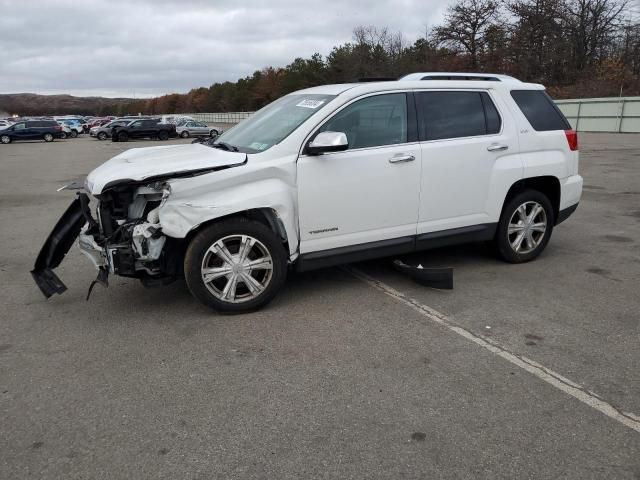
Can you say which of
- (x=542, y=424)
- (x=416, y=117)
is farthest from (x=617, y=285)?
(x=542, y=424)

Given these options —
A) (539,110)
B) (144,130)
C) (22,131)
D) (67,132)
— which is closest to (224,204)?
(539,110)

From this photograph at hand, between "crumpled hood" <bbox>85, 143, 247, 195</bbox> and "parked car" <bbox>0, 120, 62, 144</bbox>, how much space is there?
40.3 m

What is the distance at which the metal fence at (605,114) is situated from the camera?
29.2 m

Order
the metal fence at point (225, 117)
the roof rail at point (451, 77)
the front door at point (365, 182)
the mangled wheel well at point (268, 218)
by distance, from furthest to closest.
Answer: the metal fence at point (225, 117) < the roof rail at point (451, 77) < the front door at point (365, 182) < the mangled wheel well at point (268, 218)

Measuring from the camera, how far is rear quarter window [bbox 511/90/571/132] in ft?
18.5

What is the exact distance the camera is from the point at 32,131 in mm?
40406

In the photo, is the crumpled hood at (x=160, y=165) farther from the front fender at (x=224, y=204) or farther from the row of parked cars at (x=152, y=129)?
the row of parked cars at (x=152, y=129)

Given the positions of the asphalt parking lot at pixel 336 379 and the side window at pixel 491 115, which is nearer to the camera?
the asphalt parking lot at pixel 336 379

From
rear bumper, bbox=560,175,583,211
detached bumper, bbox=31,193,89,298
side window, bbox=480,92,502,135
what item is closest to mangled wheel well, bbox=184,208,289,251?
detached bumper, bbox=31,193,89,298

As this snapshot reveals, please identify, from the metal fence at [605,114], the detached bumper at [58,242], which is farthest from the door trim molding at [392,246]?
the metal fence at [605,114]

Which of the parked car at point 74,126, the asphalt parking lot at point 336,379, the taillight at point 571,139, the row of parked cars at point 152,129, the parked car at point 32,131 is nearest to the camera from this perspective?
the asphalt parking lot at point 336,379

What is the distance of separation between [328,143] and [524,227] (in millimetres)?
2617

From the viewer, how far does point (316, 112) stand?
4652 mm

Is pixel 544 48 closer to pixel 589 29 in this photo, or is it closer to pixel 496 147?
pixel 589 29
